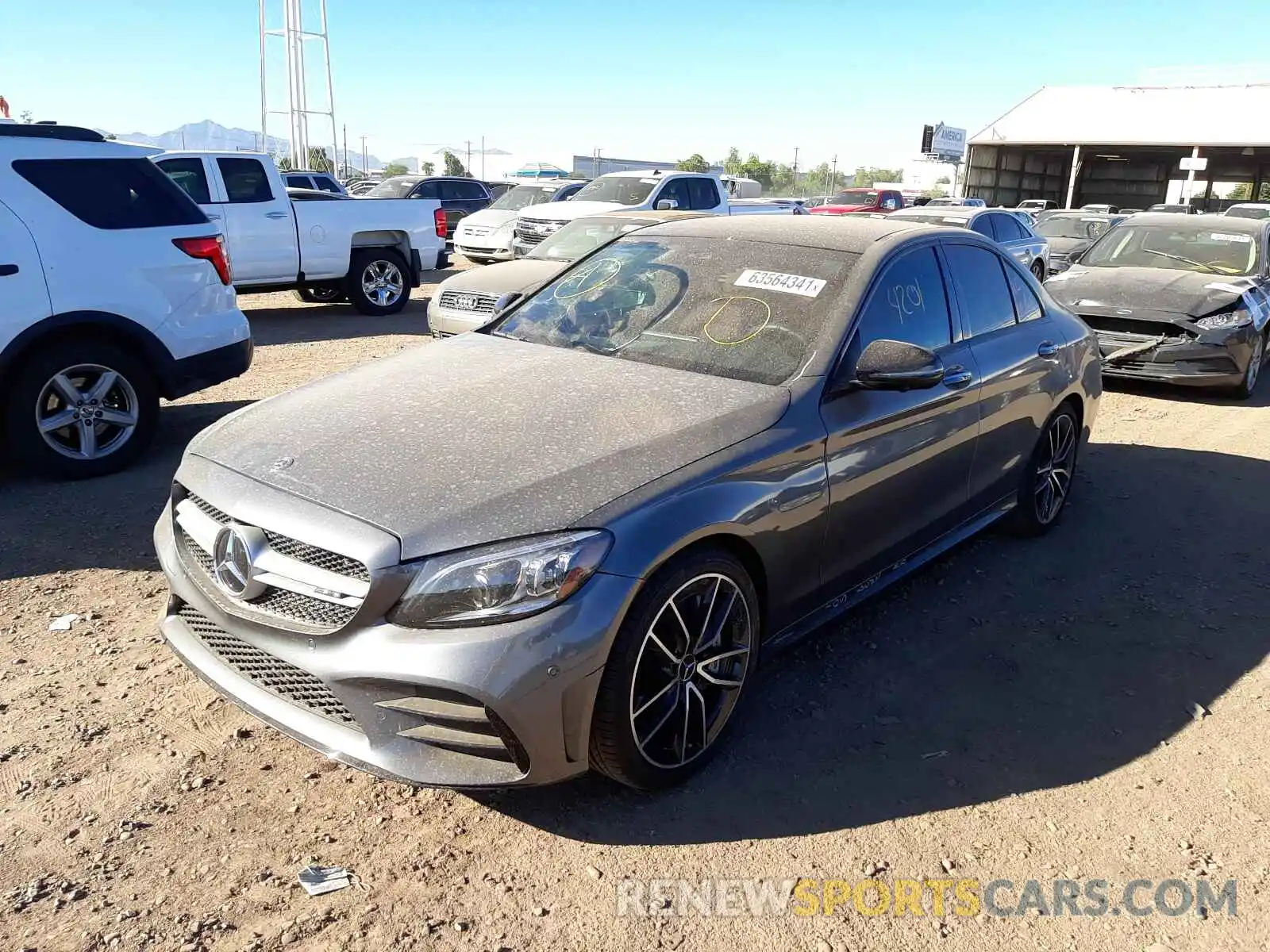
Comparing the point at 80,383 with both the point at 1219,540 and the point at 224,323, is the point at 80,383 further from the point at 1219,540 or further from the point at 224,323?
the point at 1219,540

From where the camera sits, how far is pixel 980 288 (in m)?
4.66

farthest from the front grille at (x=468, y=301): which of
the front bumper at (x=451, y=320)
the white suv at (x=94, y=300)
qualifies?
the white suv at (x=94, y=300)

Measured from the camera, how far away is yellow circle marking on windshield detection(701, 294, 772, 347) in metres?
3.75

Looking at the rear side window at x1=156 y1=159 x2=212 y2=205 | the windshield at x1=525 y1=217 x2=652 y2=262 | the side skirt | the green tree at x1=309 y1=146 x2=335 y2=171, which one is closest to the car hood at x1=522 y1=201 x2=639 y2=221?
the windshield at x1=525 y1=217 x2=652 y2=262

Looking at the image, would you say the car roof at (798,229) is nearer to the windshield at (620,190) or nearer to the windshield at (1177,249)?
the windshield at (1177,249)

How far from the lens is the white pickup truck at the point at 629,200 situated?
16.1 metres

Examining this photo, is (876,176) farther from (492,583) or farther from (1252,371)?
(492,583)

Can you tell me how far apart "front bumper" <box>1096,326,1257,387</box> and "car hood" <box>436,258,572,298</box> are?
527cm

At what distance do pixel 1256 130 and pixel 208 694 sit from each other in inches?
1642

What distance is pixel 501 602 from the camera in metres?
2.59

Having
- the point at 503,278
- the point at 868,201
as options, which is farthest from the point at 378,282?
the point at 868,201

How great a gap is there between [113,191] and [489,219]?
13.1 m

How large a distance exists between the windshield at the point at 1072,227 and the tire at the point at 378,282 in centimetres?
1208

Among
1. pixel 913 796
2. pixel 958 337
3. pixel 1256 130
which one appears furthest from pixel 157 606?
pixel 1256 130
